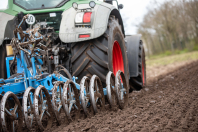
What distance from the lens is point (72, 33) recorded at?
3.07 m

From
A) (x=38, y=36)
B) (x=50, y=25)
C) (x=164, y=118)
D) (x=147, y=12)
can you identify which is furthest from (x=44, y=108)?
(x=147, y=12)

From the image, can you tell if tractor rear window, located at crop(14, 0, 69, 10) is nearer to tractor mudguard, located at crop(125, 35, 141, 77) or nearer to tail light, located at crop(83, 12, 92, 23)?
tail light, located at crop(83, 12, 92, 23)

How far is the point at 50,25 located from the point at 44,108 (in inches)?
67.3

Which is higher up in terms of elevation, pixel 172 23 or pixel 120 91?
pixel 172 23

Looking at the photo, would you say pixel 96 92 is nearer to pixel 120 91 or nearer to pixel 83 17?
pixel 120 91

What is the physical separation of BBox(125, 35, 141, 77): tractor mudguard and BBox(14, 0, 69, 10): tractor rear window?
1744 millimetres

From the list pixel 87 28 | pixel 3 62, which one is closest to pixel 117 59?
pixel 87 28

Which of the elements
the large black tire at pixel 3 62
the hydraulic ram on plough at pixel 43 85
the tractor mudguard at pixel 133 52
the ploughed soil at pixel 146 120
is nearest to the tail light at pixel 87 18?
the hydraulic ram on plough at pixel 43 85

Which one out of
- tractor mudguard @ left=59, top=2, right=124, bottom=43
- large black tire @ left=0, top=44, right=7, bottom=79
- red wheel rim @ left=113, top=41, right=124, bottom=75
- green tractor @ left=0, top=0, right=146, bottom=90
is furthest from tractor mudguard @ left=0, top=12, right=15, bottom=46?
red wheel rim @ left=113, top=41, right=124, bottom=75

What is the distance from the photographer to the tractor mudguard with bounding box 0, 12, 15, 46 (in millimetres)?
3387

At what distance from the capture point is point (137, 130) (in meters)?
2.01

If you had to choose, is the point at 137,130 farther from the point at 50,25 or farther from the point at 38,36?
the point at 50,25

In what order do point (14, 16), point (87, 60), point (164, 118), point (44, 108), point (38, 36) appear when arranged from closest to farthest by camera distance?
1. point (164, 118)
2. point (44, 108)
3. point (38, 36)
4. point (87, 60)
5. point (14, 16)

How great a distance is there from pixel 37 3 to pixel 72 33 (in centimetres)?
119
